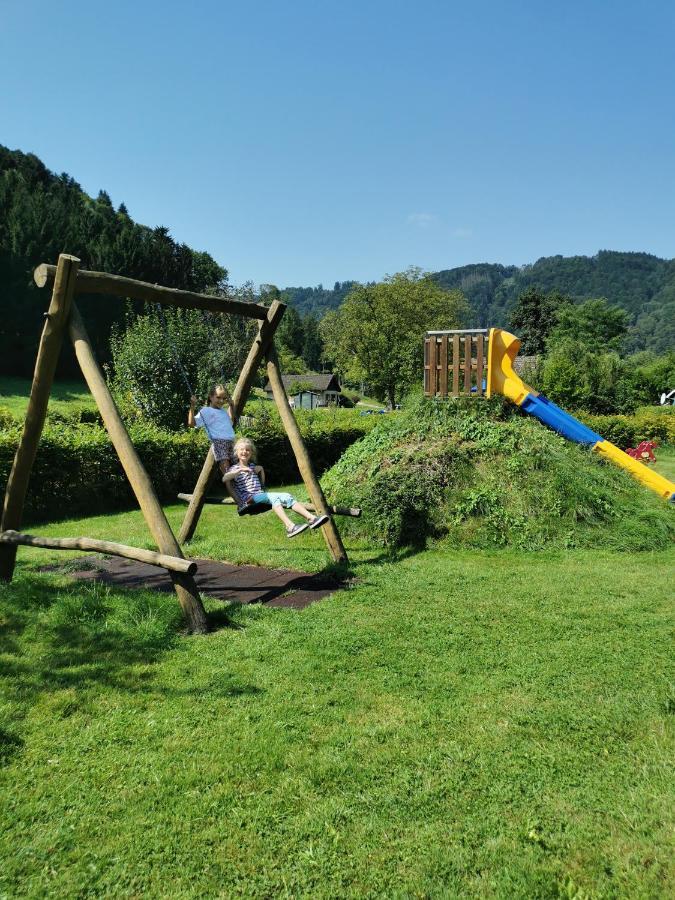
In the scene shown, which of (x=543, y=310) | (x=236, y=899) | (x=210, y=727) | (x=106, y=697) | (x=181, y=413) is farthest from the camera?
(x=543, y=310)

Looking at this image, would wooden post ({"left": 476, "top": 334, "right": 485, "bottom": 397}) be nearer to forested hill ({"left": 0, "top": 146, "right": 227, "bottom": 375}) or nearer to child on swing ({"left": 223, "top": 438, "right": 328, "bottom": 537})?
child on swing ({"left": 223, "top": 438, "right": 328, "bottom": 537})

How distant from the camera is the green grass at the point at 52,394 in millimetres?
34844

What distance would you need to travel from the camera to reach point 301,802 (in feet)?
9.80

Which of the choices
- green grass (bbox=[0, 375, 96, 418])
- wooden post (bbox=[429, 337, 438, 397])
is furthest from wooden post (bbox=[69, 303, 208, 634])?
green grass (bbox=[0, 375, 96, 418])

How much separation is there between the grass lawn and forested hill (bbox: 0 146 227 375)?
1531 inches

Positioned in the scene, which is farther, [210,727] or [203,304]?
[203,304]

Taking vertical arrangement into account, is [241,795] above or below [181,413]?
below

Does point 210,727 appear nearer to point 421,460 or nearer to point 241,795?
point 241,795

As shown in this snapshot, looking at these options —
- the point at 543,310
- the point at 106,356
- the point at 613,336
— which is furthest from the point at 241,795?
→ the point at 613,336

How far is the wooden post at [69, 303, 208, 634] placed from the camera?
514cm

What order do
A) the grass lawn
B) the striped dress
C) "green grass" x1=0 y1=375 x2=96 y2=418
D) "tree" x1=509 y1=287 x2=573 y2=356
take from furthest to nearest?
1. "tree" x1=509 y1=287 x2=573 y2=356
2. "green grass" x1=0 y1=375 x2=96 y2=418
3. the striped dress
4. the grass lawn

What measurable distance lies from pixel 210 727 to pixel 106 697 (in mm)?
781

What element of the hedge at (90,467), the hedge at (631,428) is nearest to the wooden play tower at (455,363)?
the hedge at (90,467)

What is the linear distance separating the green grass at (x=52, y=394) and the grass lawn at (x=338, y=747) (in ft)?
101
